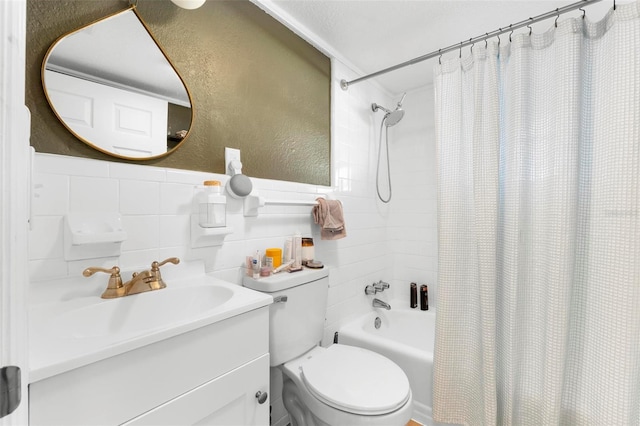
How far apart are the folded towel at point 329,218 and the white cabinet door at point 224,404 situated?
0.87 metres

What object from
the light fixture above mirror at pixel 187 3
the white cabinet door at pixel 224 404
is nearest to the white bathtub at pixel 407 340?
the white cabinet door at pixel 224 404

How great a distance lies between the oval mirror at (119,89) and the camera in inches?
34.9

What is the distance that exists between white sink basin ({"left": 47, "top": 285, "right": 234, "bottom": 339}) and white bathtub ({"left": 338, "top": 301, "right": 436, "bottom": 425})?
111 centimetres

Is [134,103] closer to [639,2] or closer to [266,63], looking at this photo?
[266,63]

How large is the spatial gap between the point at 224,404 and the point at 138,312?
41 cm

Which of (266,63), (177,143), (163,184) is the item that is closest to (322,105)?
(266,63)

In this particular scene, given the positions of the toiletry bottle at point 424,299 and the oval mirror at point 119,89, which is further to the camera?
the toiletry bottle at point 424,299

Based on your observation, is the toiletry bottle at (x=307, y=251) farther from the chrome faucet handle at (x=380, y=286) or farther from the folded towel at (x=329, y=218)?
the chrome faucet handle at (x=380, y=286)

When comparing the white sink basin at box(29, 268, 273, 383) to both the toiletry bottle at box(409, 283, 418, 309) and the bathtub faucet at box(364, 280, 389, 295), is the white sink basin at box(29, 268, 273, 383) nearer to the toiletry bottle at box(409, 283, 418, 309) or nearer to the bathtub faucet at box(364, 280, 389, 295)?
the bathtub faucet at box(364, 280, 389, 295)

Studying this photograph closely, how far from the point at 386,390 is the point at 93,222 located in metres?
1.22

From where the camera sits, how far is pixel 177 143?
1.13 m

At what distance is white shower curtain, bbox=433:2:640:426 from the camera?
1.08 m

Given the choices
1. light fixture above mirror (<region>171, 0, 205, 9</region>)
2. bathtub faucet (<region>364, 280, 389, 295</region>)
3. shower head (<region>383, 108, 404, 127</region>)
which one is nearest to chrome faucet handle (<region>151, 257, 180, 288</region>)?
light fixture above mirror (<region>171, 0, 205, 9</region>)

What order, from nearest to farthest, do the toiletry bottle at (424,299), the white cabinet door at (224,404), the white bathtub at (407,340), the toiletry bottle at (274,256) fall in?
the white cabinet door at (224,404) → the toiletry bottle at (274,256) → the white bathtub at (407,340) → the toiletry bottle at (424,299)
